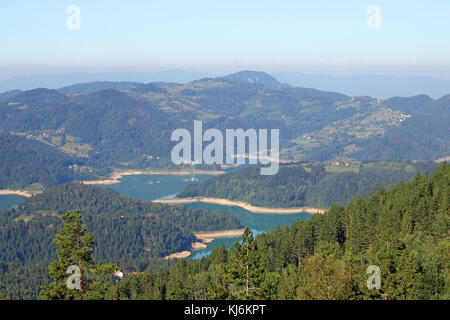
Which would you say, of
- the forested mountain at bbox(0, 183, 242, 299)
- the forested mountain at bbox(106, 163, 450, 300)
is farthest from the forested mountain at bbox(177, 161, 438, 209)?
the forested mountain at bbox(106, 163, 450, 300)

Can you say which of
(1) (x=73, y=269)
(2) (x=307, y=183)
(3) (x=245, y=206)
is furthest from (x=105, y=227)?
(1) (x=73, y=269)

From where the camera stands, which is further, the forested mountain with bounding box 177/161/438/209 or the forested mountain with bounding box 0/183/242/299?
the forested mountain with bounding box 177/161/438/209

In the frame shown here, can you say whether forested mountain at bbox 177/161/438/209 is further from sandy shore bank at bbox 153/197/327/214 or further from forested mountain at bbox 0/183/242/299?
forested mountain at bbox 0/183/242/299

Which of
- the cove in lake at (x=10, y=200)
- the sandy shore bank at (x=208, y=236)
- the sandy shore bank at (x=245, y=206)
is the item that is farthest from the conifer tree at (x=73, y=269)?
the cove in lake at (x=10, y=200)

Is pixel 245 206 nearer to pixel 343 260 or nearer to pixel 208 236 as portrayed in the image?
pixel 208 236

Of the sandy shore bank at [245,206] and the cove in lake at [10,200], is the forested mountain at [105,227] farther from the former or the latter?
the cove in lake at [10,200]
